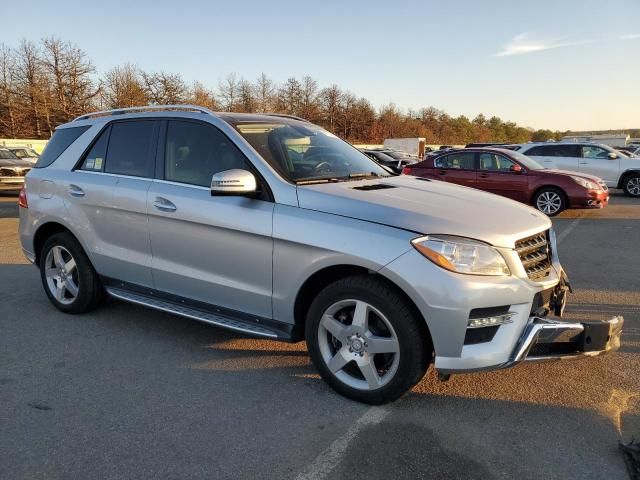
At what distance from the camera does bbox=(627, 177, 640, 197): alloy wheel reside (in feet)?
51.5

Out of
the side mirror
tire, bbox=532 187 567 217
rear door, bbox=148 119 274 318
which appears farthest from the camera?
tire, bbox=532 187 567 217

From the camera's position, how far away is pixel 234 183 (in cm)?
328

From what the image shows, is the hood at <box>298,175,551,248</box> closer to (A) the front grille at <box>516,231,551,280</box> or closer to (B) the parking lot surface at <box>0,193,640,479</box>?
(A) the front grille at <box>516,231,551,280</box>

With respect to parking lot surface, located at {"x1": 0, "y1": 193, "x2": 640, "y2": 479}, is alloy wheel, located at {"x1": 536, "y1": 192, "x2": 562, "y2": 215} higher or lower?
higher

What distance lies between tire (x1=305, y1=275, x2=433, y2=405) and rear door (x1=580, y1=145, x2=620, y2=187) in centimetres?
1481

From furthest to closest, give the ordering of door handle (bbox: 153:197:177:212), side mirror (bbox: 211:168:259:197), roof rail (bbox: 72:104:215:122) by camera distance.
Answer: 1. roof rail (bbox: 72:104:215:122)
2. door handle (bbox: 153:197:177:212)
3. side mirror (bbox: 211:168:259:197)

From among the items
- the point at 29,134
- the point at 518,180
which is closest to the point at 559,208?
the point at 518,180

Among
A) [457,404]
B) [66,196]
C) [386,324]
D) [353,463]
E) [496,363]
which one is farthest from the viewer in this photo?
[66,196]

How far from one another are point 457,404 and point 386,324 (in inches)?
29.1

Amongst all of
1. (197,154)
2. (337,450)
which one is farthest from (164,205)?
(337,450)

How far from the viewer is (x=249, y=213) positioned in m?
3.43

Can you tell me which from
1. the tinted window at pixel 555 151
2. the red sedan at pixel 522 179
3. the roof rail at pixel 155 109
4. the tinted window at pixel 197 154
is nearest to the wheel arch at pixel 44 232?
the roof rail at pixel 155 109

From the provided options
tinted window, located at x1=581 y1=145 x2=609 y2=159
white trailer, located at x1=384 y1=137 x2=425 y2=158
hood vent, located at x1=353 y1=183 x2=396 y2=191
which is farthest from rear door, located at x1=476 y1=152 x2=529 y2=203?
white trailer, located at x1=384 y1=137 x2=425 y2=158

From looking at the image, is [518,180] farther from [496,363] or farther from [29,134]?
[29,134]
